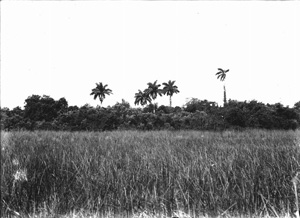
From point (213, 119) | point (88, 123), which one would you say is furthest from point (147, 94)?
point (213, 119)

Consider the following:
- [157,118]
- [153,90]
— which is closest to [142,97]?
[153,90]

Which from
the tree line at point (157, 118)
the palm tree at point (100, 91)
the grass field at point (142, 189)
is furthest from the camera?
the palm tree at point (100, 91)

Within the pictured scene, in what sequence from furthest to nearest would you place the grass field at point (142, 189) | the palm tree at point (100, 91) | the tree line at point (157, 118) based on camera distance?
1. the palm tree at point (100, 91)
2. the tree line at point (157, 118)
3. the grass field at point (142, 189)

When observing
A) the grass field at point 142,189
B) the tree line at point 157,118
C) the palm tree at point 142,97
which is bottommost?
the grass field at point 142,189

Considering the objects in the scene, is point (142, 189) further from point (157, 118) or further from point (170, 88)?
point (170, 88)

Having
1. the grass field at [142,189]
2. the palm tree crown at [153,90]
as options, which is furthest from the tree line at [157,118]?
the palm tree crown at [153,90]

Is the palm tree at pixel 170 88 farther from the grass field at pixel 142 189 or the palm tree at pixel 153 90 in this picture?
the grass field at pixel 142 189

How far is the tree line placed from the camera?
28562mm

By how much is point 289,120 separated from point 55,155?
107 ft

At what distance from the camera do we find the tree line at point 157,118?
2856 centimetres

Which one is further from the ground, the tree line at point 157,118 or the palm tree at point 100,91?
the palm tree at point 100,91

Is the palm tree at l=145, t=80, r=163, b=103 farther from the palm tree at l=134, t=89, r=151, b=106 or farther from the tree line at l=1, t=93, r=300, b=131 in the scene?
the tree line at l=1, t=93, r=300, b=131

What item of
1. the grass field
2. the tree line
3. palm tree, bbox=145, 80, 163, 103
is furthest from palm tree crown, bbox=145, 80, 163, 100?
the grass field

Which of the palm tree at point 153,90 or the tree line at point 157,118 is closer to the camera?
the tree line at point 157,118
